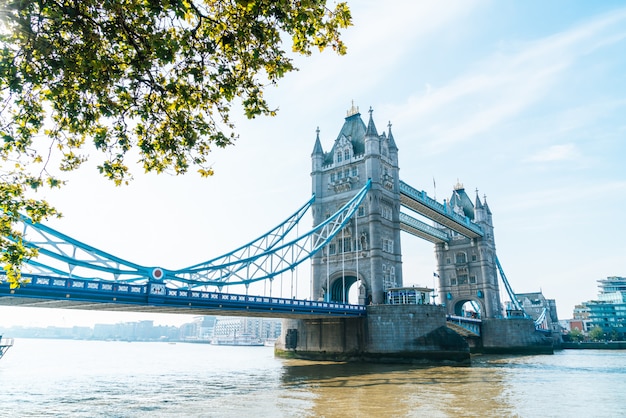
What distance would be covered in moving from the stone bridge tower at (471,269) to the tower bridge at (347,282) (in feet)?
0.69

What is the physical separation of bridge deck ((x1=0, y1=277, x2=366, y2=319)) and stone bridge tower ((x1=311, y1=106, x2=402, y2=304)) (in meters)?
10.9

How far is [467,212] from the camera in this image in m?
73.9

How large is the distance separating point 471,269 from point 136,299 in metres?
55.8

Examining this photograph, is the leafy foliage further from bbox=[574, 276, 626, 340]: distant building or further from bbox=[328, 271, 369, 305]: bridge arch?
bbox=[574, 276, 626, 340]: distant building

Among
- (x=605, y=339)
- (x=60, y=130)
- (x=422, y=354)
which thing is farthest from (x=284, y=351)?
(x=605, y=339)

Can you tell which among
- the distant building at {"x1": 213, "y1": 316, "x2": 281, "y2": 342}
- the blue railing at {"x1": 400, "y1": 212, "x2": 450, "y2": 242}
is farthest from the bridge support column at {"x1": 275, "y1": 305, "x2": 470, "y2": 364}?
the distant building at {"x1": 213, "y1": 316, "x2": 281, "y2": 342}

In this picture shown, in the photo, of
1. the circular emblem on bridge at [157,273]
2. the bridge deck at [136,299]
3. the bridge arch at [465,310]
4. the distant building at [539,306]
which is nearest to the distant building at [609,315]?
the distant building at [539,306]

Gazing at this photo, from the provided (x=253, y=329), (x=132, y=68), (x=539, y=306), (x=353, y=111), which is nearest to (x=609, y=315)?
(x=539, y=306)

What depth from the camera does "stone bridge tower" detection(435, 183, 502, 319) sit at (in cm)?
6581

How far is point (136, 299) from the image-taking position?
78.3 feet

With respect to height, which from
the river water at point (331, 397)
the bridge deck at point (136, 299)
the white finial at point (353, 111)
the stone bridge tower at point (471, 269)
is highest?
the white finial at point (353, 111)

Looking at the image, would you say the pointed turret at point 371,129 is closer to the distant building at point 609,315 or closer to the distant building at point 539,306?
the distant building at point 539,306

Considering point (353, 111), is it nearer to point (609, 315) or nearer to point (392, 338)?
point (392, 338)

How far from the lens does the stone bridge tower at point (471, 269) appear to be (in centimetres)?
6581
